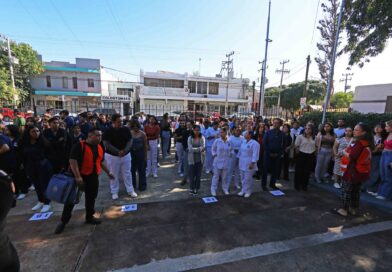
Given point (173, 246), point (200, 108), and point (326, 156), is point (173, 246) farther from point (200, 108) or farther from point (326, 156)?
point (200, 108)

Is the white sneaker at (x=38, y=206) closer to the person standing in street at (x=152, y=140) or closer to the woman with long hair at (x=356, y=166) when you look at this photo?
the person standing in street at (x=152, y=140)

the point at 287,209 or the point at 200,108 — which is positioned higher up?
the point at 200,108

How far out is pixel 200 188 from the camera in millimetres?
5289

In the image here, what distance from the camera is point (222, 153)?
15.7 feet

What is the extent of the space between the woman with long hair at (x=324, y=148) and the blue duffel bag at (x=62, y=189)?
612cm

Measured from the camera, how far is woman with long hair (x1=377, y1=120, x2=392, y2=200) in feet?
15.1

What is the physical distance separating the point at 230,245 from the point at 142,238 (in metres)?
1.40

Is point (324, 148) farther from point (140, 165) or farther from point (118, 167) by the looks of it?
point (118, 167)

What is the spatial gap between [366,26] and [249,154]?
10.3 meters

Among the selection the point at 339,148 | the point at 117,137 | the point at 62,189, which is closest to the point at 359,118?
the point at 339,148

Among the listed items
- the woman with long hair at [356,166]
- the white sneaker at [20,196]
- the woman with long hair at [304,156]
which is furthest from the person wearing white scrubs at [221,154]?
the white sneaker at [20,196]

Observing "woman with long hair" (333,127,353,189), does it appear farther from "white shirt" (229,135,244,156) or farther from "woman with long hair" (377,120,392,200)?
"white shirt" (229,135,244,156)

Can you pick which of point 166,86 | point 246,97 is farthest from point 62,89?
point 246,97

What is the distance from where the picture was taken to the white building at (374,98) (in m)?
15.0
